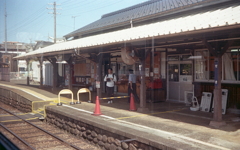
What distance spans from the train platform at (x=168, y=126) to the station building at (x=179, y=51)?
701 millimetres

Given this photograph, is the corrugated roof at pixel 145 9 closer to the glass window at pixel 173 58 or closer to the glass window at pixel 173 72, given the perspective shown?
the glass window at pixel 173 58

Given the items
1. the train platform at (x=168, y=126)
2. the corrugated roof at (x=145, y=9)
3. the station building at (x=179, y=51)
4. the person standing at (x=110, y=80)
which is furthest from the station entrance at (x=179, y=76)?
the person standing at (x=110, y=80)

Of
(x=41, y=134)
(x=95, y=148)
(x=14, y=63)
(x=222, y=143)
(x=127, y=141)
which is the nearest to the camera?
(x=222, y=143)

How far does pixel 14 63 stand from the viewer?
1676 inches

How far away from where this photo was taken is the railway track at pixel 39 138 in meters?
7.24

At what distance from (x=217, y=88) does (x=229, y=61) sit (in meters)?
2.44

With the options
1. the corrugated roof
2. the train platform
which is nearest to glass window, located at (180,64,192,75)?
the train platform

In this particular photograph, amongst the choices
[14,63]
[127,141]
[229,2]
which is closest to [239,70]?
[229,2]

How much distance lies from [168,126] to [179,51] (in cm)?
480

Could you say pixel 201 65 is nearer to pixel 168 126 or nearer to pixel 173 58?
pixel 173 58

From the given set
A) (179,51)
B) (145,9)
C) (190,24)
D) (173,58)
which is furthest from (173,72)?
(145,9)

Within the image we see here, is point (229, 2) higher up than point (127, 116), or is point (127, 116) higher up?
point (229, 2)

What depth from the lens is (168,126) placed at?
21.1 ft

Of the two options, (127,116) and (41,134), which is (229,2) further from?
(41,134)
